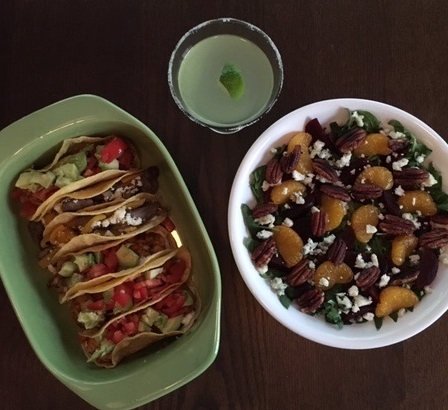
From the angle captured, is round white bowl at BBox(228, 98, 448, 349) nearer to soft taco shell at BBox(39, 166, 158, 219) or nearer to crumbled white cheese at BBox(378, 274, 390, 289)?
crumbled white cheese at BBox(378, 274, 390, 289)

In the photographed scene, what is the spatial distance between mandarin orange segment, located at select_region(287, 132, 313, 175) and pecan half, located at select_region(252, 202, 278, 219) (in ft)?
0.28

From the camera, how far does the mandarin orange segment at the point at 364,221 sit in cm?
120

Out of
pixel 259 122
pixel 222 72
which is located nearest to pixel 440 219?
pixel 259 122

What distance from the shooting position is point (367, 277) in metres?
1.18

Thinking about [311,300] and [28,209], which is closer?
[311,300]

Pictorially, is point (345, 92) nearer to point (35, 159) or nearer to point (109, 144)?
point (109, 144)

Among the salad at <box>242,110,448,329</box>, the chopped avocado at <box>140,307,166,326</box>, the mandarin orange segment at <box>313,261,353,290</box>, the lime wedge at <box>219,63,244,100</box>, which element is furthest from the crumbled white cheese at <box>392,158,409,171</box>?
the chopped avocado at <box>140,307,166,326</box>

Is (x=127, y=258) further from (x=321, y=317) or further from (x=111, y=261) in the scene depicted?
(x=321, y=317)

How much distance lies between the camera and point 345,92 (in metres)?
1.31

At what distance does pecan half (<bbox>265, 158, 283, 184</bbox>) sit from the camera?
3.88 feet

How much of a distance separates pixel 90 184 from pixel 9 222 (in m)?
0.18

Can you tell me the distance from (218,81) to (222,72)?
27 millimetres

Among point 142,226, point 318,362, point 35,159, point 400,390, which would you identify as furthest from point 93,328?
point 400,390

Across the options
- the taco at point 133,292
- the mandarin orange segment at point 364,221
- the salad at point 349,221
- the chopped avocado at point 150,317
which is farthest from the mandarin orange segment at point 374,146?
the chopped avocado at point 150,317
